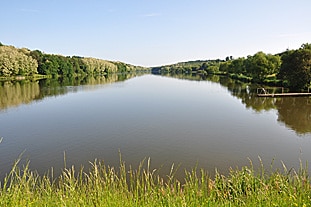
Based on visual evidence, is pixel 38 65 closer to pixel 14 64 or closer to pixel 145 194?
pixel 14 64

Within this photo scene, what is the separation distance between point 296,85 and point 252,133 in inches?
1096

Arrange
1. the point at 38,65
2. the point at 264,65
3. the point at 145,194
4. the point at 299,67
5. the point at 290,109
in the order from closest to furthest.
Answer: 1. the point at 145,194
2. the point at 290,109
3. the point at 299,67
4. the point at 264,65
5. the point at 38,65

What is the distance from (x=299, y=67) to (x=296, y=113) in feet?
49.6

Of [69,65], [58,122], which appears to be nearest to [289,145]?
[58,122]

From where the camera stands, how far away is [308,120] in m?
21.1

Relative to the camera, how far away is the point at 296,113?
24234 mm

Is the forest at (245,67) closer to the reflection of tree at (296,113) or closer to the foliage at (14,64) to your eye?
the foliage at (14,64)

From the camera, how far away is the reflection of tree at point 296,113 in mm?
19331

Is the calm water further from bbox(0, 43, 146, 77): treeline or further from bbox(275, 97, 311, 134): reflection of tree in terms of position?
bbox(0, 43, 146, 77): treeline

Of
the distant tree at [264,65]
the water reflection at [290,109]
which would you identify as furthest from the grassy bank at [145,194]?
the distant tree at [264,65]

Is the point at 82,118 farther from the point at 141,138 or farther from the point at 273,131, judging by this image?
the point at 273,131

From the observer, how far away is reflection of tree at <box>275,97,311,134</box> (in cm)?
1933

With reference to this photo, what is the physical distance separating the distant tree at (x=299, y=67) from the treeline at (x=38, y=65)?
6495 centimetres

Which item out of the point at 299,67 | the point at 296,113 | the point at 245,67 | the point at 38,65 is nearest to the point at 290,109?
the point at 296,113
